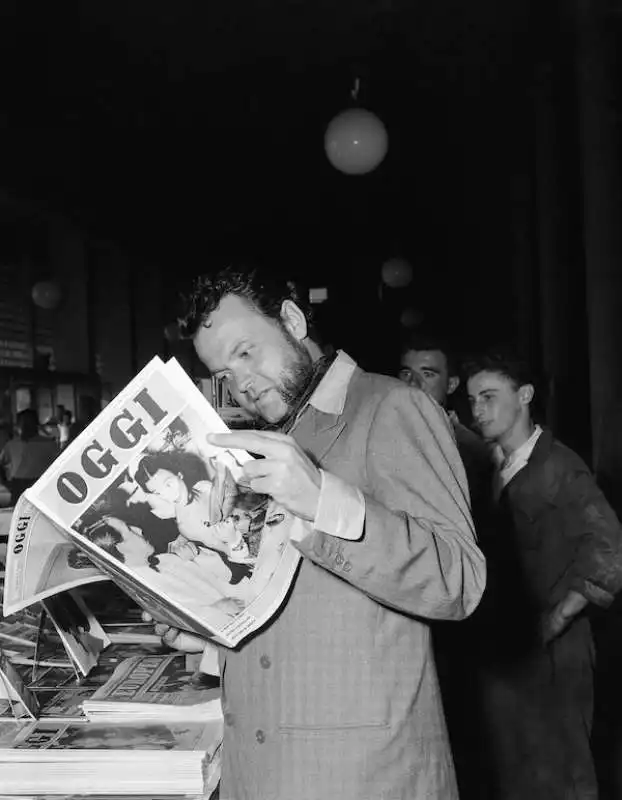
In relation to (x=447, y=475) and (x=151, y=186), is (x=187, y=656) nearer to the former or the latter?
(x=447, y=475)

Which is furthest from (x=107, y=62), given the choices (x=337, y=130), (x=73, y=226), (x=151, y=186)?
(x=73, y=226)

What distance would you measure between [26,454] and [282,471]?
17.9 feet

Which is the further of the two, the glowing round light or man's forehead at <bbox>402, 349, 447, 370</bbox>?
the glowing round light

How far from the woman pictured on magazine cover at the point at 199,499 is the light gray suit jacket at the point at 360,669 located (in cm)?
11

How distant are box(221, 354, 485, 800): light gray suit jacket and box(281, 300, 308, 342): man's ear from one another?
19 cm

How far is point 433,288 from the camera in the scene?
49.6 feet

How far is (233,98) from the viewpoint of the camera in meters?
6.56

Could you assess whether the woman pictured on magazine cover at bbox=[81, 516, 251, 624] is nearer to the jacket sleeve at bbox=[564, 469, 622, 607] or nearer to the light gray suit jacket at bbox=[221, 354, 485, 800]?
the light gray suit jacket at bbox=[221, 354, 485, 800]

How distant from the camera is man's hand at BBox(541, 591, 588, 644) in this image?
231cm

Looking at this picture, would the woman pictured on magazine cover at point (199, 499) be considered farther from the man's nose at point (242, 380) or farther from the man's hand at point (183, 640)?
the man's hand at point (183, 640)

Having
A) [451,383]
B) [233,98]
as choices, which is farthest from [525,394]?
[233,98]

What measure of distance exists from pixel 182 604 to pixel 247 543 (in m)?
0.14

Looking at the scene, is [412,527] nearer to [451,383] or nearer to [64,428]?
[451,383]

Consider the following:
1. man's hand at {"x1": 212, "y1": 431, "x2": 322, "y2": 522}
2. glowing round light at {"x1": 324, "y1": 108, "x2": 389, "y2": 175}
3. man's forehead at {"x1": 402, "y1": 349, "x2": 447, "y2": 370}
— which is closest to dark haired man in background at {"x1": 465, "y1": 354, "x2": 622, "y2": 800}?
man's forehead at {"x1": 402, "y1": 349, "x2": 447, "y2": 370}
